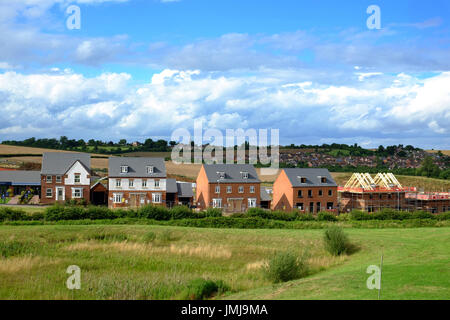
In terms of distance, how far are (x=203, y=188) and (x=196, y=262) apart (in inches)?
1473

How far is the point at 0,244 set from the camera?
28.0 meters

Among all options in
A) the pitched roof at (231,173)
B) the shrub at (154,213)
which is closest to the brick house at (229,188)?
the pitched roof at (231,173)

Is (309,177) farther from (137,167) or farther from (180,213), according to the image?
(180,213)

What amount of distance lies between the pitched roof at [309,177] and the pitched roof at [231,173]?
5081mm

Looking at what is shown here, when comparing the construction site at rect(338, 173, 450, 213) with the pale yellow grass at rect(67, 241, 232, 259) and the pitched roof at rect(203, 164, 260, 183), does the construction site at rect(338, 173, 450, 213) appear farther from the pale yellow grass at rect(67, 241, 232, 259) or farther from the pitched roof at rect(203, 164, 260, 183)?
the pale yellow grass at rect(67, 241, 232, 259)

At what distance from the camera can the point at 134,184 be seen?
2383 inches

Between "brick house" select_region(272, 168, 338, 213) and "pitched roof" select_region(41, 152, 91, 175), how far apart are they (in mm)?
27968

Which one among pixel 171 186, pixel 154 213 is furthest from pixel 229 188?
pixel 154 213

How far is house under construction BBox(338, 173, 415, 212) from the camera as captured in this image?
211 ft

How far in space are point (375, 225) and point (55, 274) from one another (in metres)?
29.0

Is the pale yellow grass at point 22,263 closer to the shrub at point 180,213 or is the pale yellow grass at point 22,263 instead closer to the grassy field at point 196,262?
the grassy field at point 196,262

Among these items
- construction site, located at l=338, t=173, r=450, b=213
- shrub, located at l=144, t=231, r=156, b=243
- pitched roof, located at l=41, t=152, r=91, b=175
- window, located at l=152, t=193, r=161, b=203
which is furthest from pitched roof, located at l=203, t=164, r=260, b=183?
shrub, located at l=144, t=231, r=156, b=243
